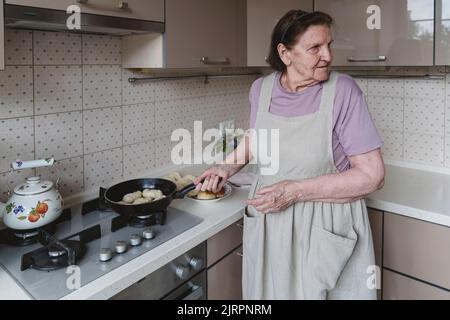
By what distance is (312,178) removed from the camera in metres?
1.17

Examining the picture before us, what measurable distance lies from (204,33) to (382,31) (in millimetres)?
702

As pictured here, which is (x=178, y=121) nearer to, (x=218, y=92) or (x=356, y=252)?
(x=218, y=92)

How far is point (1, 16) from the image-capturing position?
3.11 feet

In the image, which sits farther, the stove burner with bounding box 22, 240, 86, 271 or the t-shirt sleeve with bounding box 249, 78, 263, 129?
the t-shirt sleeve with bounding box 249, 78, 263, 129

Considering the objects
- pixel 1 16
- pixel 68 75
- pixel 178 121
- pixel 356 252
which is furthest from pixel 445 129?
pixel 1 16

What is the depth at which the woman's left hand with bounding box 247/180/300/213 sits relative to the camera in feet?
3.79

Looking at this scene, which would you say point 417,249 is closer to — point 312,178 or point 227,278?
point 312,178

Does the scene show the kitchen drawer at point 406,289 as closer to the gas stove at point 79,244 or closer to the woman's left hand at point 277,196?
the woman's left hand at point 277,196

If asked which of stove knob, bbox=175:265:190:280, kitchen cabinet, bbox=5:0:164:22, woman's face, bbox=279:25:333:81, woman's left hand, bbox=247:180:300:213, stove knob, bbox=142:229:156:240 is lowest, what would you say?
stove knob, bbox=175:265:190:280

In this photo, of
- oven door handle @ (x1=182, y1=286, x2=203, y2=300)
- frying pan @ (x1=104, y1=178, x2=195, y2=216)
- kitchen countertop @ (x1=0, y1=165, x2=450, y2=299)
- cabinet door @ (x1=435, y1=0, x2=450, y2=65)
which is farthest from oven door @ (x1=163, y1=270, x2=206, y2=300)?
cabinet door @ (x1=435, y1=0, x2=450, y2=65)

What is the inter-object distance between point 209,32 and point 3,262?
1111 millimetres

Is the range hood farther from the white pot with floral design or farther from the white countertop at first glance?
the white countertop

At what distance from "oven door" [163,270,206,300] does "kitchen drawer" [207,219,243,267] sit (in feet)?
0.19

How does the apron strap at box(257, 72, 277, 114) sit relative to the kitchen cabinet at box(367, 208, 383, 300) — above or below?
above
